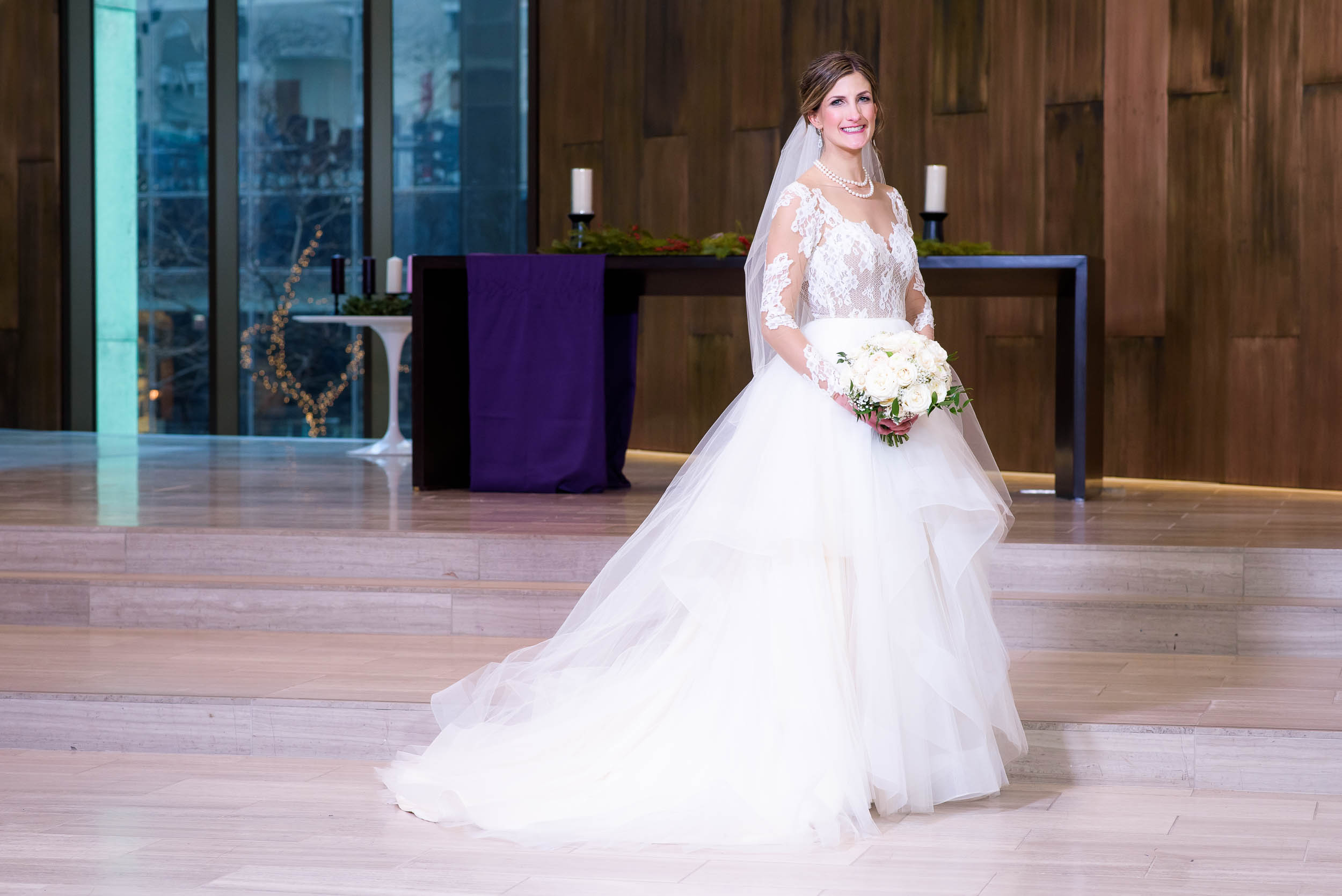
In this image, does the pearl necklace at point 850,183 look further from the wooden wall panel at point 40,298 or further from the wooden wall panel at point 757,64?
the wooden wall panel at point 40,298

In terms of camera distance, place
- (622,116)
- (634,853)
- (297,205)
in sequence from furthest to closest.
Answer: (297,205)
(622,116)
(634,853)

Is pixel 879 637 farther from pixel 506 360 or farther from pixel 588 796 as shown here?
pixel 506 360

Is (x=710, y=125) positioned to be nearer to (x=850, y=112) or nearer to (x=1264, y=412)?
(x=1264, y=412)

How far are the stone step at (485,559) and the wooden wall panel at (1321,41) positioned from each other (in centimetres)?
320

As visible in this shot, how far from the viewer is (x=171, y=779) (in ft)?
10.7

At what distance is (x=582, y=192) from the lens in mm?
6023

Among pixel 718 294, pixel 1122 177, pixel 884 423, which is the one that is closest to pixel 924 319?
pixel 884 423

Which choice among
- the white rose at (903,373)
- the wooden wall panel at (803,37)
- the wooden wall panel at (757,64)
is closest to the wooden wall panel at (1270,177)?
the wooden wall panel at (803,37)

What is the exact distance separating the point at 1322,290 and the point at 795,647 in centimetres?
464

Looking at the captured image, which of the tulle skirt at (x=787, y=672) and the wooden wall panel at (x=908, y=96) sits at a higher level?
the wooden wall panel at (x=908, y=96)

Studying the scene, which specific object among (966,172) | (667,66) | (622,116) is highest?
(667,66)

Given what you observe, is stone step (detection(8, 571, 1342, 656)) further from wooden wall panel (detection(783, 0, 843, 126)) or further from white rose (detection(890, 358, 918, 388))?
wooden wall panel (detection(783, 0, 843, 126))

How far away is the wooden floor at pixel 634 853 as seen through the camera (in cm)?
251

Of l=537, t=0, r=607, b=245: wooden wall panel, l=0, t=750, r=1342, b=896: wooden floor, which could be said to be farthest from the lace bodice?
l=537, t=0, r=607, b=245: wooden wall panel
